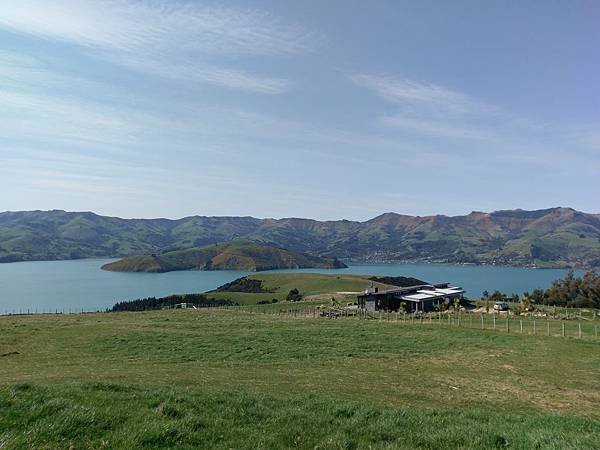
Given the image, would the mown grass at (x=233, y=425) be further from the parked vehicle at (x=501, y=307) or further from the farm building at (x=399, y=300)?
the parked vehicle at (x=501, y=307)

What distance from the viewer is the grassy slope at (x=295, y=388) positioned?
811cm

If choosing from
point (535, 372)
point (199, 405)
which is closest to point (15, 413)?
point (199, 405)

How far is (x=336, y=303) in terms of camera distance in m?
97.4

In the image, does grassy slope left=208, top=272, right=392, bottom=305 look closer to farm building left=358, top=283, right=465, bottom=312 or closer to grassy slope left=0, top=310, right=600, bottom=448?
farm building left=358, top=283, right=465, bottom=312

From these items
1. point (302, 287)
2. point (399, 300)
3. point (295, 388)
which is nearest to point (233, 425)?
point (295, 388)

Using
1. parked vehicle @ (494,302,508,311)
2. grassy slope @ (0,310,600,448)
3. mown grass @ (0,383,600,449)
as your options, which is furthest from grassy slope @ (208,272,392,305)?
mown grass @ (0,383,600,449)

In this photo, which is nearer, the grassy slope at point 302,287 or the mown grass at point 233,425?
the mown grass at point 233,425

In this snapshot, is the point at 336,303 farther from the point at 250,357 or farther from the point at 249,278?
the point at 249,278

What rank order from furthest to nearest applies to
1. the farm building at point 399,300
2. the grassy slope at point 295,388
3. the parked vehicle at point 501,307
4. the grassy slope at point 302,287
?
1. the grassy slope at point 302,287
2. the farm building at point 399,300
3. the parked vehicle at point 501,307
4. the grassy slope at point 295,388

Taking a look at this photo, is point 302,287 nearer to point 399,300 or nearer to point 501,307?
point 399,300

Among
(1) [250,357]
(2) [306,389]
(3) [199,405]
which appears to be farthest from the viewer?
(1) [250,357]

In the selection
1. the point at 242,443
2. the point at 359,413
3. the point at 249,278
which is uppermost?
the point at 242,443

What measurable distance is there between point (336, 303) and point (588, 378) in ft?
239

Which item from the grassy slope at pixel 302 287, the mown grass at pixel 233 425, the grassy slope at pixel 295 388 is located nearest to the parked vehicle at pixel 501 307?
the grassy slope at pixel 295 388
